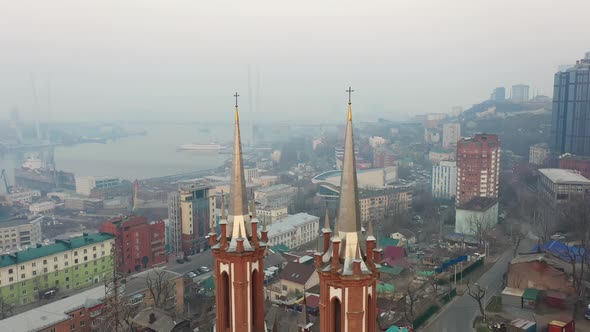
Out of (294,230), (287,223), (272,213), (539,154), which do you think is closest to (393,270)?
(294,230)

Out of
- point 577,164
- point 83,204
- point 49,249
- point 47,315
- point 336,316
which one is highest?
point 336,316

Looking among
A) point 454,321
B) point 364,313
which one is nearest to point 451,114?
point 454,321

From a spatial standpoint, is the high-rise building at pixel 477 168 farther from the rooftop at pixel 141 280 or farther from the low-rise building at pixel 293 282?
the rooftop at pixel 141 280

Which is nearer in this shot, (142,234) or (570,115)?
(142,234)

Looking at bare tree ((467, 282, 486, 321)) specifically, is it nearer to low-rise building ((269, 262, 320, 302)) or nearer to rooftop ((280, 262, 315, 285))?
low-rise building ((269, 262, 320, 302))

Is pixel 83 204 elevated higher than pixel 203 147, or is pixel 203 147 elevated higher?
pixel 203 147

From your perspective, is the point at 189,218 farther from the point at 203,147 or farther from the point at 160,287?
the point at 203,147

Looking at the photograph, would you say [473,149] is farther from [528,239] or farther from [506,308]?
[506,308]
